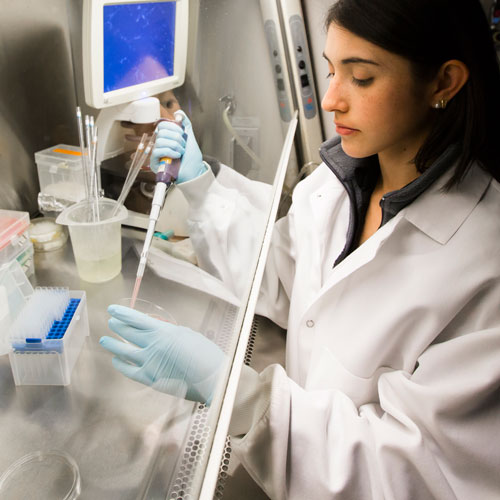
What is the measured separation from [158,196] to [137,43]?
1.49ft

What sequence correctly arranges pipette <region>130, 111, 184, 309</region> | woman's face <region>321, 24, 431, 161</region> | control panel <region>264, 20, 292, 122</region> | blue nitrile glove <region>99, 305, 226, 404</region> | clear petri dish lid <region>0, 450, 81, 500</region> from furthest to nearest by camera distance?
control panel <region>264, 20, 292, 122</region> → pipette <region>130, 111, 184, 309</region> → woman's face <region>321, 24, 431, 161</region> → blue nitrile glove <region>99, 305, 226, 404</region> → clear petri dish lid <region>0, 450, 81, 500</region>

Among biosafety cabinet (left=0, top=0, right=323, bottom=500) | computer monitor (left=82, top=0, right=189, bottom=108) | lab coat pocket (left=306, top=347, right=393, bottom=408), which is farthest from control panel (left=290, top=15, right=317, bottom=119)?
lab coat pocket (left=306, top=347, right=393, bottom=408)

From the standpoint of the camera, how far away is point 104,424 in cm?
77

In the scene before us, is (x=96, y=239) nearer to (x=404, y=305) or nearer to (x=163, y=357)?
(x=163, y=357)

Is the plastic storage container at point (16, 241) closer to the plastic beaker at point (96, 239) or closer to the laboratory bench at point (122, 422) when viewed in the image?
the plastic beaker at point (96, 239)

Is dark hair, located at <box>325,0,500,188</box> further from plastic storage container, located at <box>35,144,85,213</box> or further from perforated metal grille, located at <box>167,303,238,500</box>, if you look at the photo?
plastic storage container, located at <box>35,144,85,213</box>

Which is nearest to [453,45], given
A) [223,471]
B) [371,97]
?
[371,97]

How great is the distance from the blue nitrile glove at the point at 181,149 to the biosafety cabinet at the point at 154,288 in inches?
1.8

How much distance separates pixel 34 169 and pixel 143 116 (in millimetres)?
496

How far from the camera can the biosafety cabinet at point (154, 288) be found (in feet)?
2.27

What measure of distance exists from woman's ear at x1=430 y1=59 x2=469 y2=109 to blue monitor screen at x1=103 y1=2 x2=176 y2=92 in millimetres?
753

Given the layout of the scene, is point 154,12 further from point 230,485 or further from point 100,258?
point 230,485

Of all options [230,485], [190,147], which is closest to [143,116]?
[190,147]

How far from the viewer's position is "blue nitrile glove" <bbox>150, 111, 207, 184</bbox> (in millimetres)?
1083
